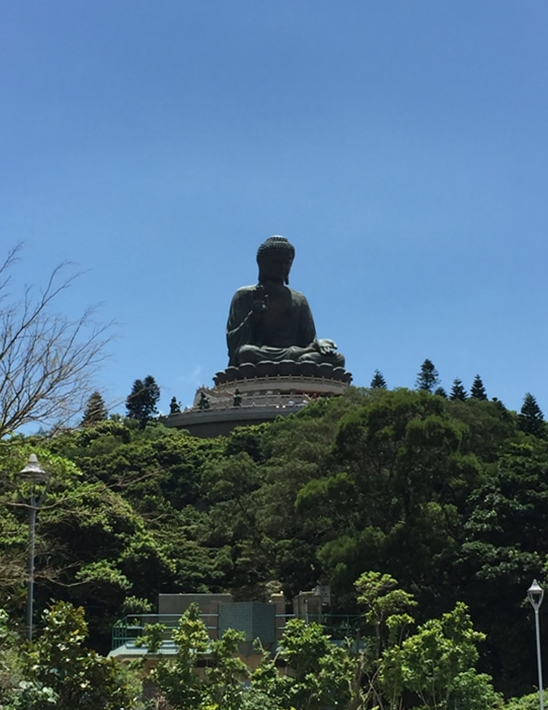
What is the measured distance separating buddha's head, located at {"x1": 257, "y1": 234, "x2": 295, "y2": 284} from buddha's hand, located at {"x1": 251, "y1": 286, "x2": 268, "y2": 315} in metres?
0.77

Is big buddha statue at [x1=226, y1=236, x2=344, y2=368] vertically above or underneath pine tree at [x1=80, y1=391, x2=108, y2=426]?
above

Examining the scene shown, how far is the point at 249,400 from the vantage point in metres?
50.0

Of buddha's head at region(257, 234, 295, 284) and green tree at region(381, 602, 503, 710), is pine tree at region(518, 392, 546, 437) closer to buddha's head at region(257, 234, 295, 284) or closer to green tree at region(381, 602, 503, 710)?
buddha's head at region(257, 234, 295, 284)

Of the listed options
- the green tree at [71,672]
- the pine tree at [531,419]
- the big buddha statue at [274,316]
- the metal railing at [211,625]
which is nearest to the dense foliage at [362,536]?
the metal railing at [211,625]

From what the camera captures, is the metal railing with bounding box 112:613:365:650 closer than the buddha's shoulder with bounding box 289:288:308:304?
Yes

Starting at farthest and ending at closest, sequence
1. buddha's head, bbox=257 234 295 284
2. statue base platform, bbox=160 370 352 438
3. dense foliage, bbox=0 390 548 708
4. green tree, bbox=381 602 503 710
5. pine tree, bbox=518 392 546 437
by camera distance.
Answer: buddha's head, bbox=257 234 295 284
statue base platform, bbox=160 370 352 438
pine tree, bbox=518 392 546 437
dense foliage, bbox=0 390 548 708
green tree, bbox=381 602 503 710

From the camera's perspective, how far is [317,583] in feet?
78.0

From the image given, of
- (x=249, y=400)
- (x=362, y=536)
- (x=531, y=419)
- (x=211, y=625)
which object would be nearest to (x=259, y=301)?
(x=249, y=400)

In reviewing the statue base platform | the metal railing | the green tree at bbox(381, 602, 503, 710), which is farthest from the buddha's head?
the green tree at bbox(381, 602, 503, 710)

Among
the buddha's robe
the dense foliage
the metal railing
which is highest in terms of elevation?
the buddha's robe

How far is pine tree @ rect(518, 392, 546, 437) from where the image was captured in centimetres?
3722

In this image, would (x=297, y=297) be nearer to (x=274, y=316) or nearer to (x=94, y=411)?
(x=274, y=316)

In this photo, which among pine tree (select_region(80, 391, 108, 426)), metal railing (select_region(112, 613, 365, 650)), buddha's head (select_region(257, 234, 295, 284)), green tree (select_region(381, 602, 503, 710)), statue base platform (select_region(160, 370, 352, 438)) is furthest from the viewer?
buddha's head (select_region(257, 234, 295, 284))

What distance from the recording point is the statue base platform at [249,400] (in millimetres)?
47438
